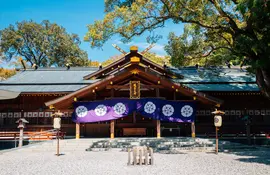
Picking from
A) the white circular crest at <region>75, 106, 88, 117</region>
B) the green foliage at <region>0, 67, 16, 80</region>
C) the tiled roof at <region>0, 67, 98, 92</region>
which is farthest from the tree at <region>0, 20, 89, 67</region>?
the white circular crest at <region>75, 106, 88, 117</region>

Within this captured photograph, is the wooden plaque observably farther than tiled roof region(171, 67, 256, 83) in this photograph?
No

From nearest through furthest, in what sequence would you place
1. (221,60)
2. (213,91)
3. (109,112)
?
(109,112) < (221,60) < (213,91)

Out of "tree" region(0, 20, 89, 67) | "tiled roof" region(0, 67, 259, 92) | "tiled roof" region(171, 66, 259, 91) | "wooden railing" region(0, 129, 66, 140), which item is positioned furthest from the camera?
"tree" region(0, 20, 89, 67)

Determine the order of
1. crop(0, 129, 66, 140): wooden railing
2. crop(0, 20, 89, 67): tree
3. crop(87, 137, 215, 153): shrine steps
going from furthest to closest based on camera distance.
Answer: crop(0, 20, 89, 67): tree → crop(0, 129, 66, 140): wooden railing → crop(87, 137, 215, 153): shrine steps

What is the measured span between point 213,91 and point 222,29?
636 centimetres

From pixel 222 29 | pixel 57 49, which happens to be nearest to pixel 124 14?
pixel 222 29

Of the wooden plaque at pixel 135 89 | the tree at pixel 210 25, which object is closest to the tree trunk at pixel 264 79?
the tree at pixel 210 25

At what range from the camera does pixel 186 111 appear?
16.4 metres

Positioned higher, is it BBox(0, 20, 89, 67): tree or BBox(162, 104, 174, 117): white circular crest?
BBox(0, 20, 89, 67): tree

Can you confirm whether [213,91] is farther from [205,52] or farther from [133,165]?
[133,165]

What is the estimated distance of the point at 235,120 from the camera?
62.5ft

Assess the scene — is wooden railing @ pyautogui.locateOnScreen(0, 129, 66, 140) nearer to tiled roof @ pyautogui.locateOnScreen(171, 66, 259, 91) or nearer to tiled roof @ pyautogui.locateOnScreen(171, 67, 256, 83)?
tiled roof @ pyautogui.locateOnScreen(171, 66, 259, 91)

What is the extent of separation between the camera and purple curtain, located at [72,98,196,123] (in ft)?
52.2

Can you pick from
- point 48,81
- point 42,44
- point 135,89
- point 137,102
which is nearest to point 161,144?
point 137,102
